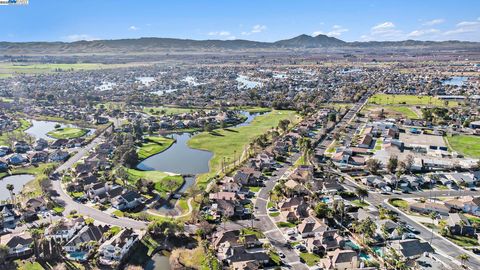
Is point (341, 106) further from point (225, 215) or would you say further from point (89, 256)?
point (89, 256)

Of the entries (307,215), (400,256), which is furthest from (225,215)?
(400,256)

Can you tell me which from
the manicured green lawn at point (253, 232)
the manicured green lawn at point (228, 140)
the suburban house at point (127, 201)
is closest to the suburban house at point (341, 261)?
the manicured green lawn at point (253, 232)

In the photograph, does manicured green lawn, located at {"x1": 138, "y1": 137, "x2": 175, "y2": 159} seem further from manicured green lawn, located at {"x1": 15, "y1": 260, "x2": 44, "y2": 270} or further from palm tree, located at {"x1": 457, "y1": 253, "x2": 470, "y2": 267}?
Result: palm tree, located at {"x1": 457, "y1": 253, "x2": 470, "y2": 267}

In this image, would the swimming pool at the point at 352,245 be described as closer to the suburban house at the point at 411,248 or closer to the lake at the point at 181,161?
the suburban house at the point at 411,248

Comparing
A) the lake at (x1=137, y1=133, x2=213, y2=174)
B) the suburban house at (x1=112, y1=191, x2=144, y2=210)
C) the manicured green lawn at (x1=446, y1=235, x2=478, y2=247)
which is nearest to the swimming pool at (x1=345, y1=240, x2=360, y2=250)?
the manicured green lawn at (x1=446, y1=235, x2=478, y2=247)

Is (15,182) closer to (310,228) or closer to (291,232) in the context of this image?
(291,232)

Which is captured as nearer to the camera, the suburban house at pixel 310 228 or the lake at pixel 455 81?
the suburban house at pixel 310 228

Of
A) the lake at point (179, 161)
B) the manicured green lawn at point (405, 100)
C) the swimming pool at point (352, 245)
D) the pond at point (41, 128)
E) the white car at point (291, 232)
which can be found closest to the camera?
the swimming pool at point (352, 245)

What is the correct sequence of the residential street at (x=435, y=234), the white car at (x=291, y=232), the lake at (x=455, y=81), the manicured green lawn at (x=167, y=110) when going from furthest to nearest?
the lake at (x=455, y=81) → the manicured green lawn at (x=167, y=110) → the white car at (x=291, y=232) → the residential street at (x=435, y=234)
